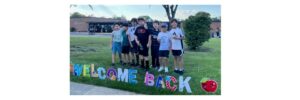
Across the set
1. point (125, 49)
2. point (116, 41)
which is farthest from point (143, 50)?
point (116, 41)

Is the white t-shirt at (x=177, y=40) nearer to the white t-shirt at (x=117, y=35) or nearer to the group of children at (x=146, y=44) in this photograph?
the group of children at (x=146, y=44)

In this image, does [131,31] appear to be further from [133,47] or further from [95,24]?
[95,24]

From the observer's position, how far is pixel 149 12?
6.22 m

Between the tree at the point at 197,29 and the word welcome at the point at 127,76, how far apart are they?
514mm

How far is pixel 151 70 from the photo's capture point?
635 centimetres

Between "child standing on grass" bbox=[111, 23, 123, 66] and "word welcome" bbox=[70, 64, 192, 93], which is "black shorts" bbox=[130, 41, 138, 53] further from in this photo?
"word welcome" bbox=[70, 64, 192, 93]

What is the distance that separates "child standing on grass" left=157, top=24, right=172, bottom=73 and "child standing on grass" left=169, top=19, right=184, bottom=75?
7cm

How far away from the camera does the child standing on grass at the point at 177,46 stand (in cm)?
623

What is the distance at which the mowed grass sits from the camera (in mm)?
6207

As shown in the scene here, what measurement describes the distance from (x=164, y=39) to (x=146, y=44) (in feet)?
0.96

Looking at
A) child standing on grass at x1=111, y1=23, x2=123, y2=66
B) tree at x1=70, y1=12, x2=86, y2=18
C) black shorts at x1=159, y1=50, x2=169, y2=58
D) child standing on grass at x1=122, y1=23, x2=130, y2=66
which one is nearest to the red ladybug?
black shorts at x1=159, y1=50, x2=169, y2=58

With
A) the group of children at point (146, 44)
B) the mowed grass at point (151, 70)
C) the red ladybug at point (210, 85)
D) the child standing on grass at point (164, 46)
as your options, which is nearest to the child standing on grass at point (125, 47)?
the group of children at point (146, 44)
